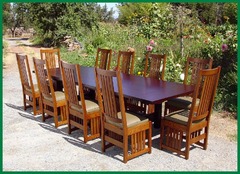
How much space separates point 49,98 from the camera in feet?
14.8

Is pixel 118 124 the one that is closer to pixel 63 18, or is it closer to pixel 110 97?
pixel 110 97

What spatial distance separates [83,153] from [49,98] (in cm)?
130

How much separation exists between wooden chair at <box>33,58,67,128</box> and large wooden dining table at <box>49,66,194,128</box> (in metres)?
0.28

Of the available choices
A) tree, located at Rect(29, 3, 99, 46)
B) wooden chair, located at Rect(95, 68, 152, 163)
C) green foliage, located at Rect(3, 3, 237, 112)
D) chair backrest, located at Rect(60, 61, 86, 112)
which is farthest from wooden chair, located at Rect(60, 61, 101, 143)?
tree, located at Rect(29, 3, 99, 46)

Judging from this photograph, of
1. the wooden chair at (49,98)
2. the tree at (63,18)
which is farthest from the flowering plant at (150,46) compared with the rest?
the tree at (63,18)

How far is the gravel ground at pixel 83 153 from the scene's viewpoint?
327cm

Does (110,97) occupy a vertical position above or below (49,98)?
above

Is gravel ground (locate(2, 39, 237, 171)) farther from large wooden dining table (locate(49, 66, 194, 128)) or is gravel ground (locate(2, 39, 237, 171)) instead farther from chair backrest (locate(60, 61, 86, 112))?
large wooden dining table (locate(49, 66, 194, 128))

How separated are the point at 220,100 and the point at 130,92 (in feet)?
7.53

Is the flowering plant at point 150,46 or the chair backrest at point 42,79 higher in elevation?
the flowering plant at point 150,46

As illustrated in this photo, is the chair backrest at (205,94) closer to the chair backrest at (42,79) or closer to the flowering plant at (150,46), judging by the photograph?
the chair backrest at (42,79)

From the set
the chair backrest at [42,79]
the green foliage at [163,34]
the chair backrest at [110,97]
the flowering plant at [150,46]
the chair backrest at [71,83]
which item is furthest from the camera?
the flowering plant at [150,46]

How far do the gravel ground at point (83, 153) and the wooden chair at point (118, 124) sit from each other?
0.50 ft

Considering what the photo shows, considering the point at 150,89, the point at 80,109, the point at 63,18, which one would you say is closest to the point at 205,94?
the point at 150,89
